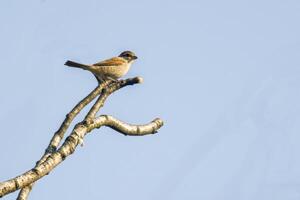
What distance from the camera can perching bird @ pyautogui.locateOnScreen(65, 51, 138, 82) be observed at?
1378 centimetres

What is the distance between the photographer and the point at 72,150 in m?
5.75

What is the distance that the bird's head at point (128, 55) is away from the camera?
1614 cm

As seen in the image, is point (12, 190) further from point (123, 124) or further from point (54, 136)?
point (123, 124)

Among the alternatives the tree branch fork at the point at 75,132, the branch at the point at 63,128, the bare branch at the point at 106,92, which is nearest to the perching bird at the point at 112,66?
the bare branch at the point at 106,92

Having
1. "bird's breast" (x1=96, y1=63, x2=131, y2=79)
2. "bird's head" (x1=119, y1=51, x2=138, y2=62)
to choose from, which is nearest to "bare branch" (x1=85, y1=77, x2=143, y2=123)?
"bird's breast" (x1=96, y1=63, x2=131, y2=79)

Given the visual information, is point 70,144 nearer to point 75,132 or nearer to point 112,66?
point 75,132

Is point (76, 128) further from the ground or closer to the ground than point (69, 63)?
closer to the ground

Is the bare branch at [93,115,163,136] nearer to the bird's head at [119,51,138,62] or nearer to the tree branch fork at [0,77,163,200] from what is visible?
the tree branch fork at [0,77,163,200]

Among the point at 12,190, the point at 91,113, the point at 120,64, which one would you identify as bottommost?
the point at 12,190

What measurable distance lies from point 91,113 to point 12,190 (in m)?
1.90

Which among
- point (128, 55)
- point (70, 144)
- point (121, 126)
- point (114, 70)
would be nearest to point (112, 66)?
point (114, 70)

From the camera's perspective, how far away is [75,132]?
6074 millimetres

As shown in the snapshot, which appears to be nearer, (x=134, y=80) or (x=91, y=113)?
(x=91, y=113)

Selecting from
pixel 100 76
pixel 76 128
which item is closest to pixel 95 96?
pixel 76 128
